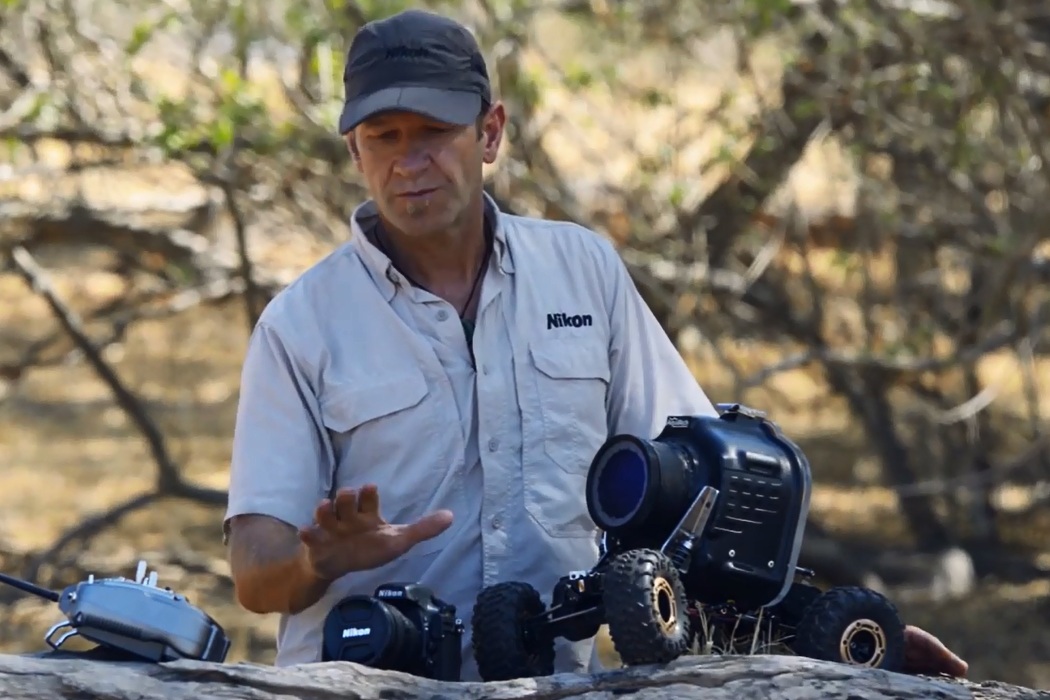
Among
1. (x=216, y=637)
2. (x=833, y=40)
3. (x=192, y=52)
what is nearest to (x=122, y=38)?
(x=192, y=52)

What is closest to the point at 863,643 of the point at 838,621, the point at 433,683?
the point at 838,621

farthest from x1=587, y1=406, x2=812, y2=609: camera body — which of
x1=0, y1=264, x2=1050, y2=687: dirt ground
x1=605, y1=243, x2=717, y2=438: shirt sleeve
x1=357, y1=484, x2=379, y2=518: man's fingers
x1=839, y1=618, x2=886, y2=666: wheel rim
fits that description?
x1=0, y1=264, x2=1050, y2=687: dirt ground

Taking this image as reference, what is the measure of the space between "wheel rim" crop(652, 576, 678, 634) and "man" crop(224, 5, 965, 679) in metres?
0.52

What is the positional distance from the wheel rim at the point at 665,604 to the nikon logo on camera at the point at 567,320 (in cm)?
79

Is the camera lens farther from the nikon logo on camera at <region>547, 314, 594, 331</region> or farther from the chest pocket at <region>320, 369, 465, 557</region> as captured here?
the nikon logo on camera at <region>547, 314, 594, 331</region>

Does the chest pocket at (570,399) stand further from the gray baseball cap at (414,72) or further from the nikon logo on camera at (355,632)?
the nikon logo on camera at (355,632)

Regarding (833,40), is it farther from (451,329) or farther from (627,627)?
(627,627)

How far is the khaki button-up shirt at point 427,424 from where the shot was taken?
9.71 ft

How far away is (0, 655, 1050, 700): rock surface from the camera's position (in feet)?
7.75

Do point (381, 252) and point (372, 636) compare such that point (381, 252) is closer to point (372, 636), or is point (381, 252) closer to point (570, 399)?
point (570, 399)

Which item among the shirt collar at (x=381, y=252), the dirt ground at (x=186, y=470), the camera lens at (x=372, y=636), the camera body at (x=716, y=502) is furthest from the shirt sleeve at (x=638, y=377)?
the dirt ground at (x=186, y=470)

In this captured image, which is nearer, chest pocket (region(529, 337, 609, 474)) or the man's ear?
chest pocket (region(529, 337, 609, 474))

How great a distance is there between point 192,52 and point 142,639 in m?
4.13

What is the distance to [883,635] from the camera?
2.66 meters
